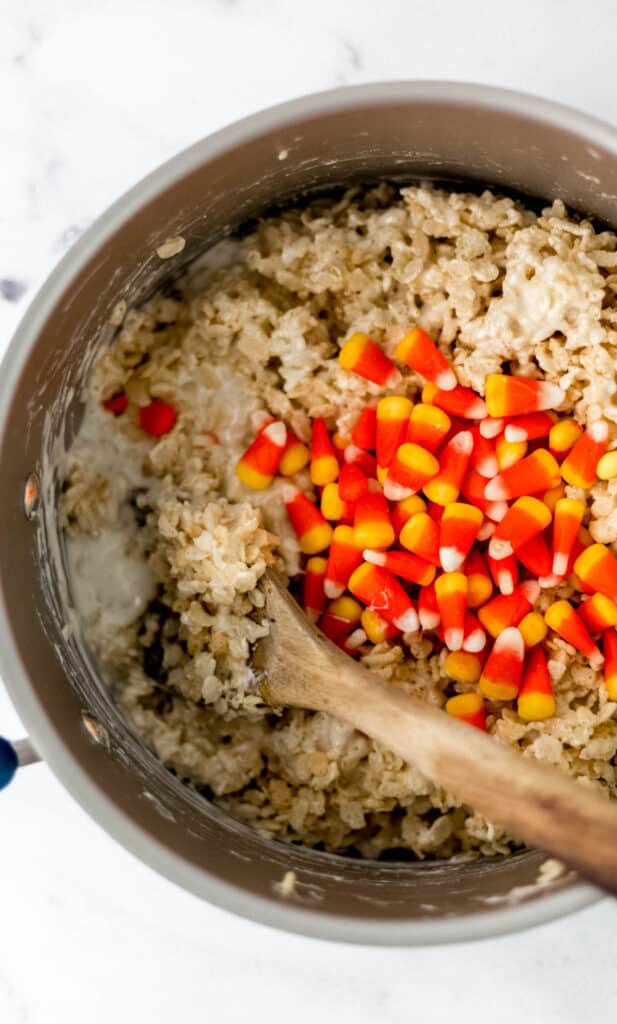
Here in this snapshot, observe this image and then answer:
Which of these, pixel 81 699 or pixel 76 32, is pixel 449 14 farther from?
pixel 81 699

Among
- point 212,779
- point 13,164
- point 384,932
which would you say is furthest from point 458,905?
point 13,164

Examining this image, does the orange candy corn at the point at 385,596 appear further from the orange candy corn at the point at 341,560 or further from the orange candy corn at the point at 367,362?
the orange candy corn at the point at 367,362


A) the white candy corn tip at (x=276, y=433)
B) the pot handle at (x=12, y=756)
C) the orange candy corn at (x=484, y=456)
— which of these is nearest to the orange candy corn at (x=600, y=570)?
the orange candy corn at (x=484, y=456)

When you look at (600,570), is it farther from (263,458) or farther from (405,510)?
(263,458)

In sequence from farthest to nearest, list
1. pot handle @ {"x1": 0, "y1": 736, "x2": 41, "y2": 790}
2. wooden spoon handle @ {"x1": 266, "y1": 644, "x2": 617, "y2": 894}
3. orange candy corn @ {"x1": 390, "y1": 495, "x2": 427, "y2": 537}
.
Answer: orange candy corn @ {"x1": 390, "y1": 495, "x2": 427, "y2": 537}
pot handle @ {"x1": 0, "y1": 736, "x2": 41, "y2": 790}
wooden spoon handle @ {"x1": 266, "y1": 644, "x2": 617, "y2": 894}

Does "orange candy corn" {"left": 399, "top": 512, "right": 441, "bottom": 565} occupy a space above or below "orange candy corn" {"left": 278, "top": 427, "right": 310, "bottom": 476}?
below

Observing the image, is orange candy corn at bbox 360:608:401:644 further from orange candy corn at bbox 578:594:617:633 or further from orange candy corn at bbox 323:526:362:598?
orange candy corn at bbox 578:594:617:633

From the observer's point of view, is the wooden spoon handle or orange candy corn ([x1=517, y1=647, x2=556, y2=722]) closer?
the wooden spoon handle

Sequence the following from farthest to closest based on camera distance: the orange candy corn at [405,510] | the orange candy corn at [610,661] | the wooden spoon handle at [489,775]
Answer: the orange candy corn at [405,510] → the orange candy corn at [610,661] → the wooden spoon handle at [489,775]

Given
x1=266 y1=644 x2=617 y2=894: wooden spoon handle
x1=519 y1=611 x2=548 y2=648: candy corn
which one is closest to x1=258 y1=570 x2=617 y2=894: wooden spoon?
x1=266 y1=644 x2=617 y2=894: wooden spoon handle
